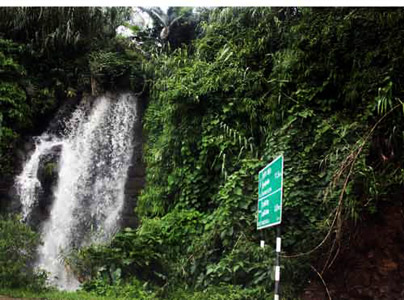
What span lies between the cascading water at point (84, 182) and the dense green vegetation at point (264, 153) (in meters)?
1.25

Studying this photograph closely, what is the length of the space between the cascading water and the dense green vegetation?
4.09 ft

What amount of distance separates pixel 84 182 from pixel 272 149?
553cm

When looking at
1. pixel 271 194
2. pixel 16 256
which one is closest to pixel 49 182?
pixel 16 256

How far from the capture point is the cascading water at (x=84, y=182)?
920 cm

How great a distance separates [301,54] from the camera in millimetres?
7199

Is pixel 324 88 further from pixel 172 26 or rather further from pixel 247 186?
pixel 172 26

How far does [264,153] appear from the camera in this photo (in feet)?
Answer: 23.3

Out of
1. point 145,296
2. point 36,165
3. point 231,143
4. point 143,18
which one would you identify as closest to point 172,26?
point 143,18

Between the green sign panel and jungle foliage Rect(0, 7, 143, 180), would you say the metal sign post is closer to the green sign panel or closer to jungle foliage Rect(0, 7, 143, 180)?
the green sign panel

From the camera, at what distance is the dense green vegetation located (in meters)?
5.86

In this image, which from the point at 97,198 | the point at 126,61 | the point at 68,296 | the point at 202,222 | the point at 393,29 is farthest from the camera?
the point at 126,61

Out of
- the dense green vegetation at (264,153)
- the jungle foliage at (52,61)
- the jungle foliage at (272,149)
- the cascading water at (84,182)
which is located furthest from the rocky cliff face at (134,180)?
the jungle foliage at (52,61)

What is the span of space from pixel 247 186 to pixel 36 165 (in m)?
6.26

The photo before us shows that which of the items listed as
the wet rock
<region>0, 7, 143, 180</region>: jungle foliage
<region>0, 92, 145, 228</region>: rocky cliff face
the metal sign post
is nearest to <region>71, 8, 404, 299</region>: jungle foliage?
<region>0, 92, 145, 228</region>: rocky cliff face
